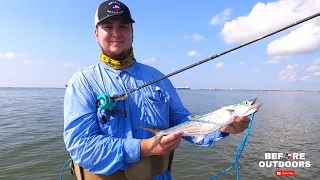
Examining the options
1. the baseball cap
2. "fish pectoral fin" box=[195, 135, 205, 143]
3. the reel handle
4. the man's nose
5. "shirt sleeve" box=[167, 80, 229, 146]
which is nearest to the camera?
the reel handle

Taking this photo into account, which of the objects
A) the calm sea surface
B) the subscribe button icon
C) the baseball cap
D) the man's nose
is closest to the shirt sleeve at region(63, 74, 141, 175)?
the man's nose

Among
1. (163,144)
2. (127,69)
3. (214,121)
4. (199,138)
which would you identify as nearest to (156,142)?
(163,144)

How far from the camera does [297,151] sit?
15156 mm

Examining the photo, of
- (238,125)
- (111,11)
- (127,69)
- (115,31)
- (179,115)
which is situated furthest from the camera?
(179,115)

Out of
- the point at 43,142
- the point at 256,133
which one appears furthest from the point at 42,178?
the point at 256,133

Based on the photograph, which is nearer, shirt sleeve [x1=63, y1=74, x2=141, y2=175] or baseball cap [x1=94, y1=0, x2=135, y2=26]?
shirt sleeve [x1=63, y1=74, x2=141, y2=175]

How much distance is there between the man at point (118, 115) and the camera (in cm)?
311

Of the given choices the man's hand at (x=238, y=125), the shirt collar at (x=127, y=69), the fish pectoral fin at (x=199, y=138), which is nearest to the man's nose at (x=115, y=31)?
the shirt collar at (x=127, y=69)

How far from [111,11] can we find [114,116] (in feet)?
5.18

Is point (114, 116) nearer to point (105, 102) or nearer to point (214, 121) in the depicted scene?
point (105, 102)

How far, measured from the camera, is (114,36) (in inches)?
144

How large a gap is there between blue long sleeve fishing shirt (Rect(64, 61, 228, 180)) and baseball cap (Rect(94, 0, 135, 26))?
754 millimetres

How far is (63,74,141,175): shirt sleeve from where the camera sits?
3.07 m

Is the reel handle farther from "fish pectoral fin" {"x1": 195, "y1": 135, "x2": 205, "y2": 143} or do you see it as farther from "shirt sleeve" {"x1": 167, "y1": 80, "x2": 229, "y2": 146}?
"fish pectoral fin" {"x1": 195, "y1": 135, "x2": 205, "y2": 143}
